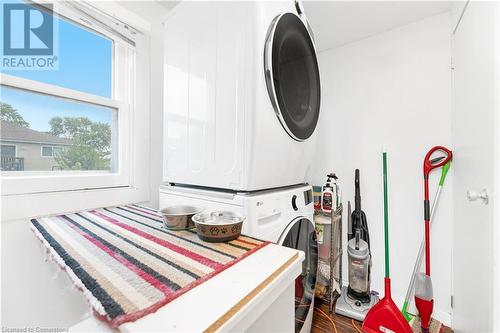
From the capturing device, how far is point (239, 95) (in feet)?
3.19

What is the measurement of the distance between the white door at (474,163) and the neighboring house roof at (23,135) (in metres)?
2.29

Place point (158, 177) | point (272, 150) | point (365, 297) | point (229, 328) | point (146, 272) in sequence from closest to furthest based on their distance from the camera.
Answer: point (229, 328)
point (146, 272)
point (272, 150)
point (158, 177)
point (365, 297)

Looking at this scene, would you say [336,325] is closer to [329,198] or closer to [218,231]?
[329,198]

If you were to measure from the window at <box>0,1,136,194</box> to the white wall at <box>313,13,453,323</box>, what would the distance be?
1.98m

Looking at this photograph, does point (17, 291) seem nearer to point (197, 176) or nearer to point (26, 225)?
point (26, 225)

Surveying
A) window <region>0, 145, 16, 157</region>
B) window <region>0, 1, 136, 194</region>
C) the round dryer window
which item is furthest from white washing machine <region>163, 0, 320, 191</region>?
window <region>0, 145, 16, 157</region>

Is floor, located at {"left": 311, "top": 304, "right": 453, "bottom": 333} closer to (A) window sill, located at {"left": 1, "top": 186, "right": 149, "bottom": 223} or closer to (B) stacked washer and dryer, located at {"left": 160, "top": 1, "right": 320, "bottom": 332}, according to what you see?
(B) stacked washer and dryer, located at {"left": 160, "top": 1, "right": 320, "bottom": 332}

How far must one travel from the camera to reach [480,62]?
112 cm

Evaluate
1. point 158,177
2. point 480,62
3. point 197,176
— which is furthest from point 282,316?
point 480,62

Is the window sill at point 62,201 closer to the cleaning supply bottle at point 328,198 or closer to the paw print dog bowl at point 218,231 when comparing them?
the paw print dog bowl at point 218,231

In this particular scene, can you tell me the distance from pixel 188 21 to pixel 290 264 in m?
1.35

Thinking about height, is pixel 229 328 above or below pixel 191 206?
below

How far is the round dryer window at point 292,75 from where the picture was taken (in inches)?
39.3

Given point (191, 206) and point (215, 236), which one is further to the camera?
point (191, 206)
